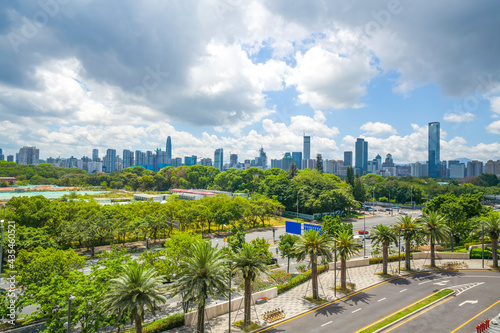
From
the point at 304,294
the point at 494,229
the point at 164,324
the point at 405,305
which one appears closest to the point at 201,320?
the point at 164,324

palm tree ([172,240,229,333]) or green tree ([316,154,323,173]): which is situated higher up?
green tree ([316,154,323,173])

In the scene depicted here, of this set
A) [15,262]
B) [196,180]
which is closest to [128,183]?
[196,180]

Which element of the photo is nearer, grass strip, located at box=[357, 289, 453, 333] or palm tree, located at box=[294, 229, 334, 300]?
grass strip, located at box=[357, 289, 453, 333]

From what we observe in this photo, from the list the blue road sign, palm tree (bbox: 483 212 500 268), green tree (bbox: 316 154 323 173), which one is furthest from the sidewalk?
green tree (bbox: 316 154 323 173)

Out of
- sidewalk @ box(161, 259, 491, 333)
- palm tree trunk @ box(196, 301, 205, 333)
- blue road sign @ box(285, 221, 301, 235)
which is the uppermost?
blue road sign @ box(285, 221, 301, 235)

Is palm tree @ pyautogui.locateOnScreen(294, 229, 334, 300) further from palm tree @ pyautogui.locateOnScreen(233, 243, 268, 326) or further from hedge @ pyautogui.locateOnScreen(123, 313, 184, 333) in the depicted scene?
hedge @ pyautogui.locateOnScreen(123, 313, 184, 333)

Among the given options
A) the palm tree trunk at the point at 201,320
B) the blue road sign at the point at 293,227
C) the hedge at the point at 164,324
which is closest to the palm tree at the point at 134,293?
the hedge at the point at 164,324
